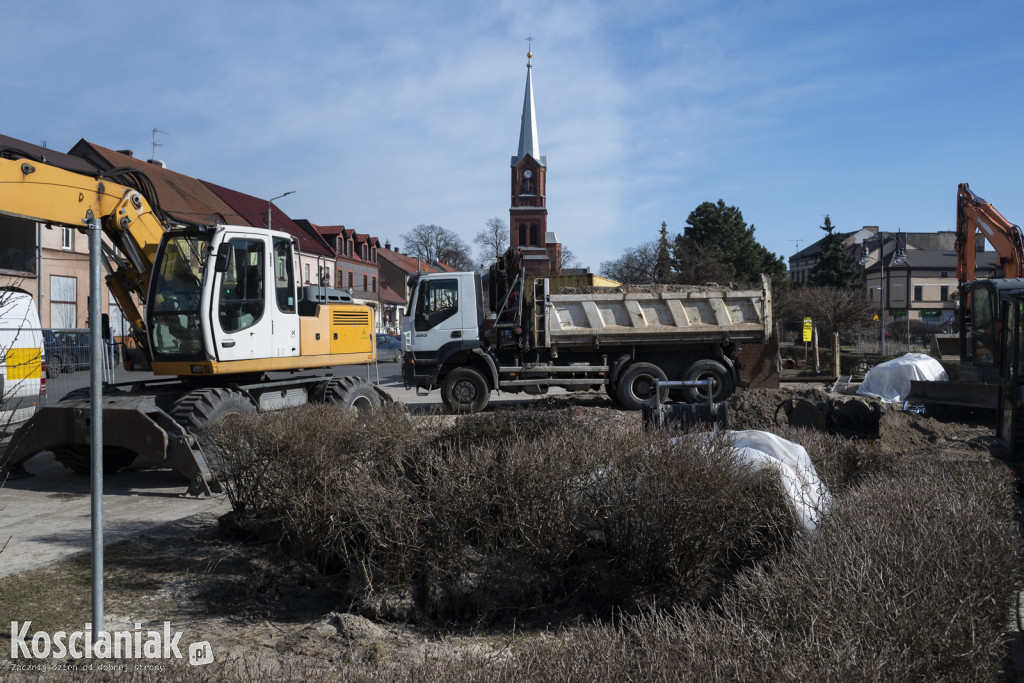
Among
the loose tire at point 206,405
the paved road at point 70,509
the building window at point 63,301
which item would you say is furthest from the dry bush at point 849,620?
the building window at point 63,301

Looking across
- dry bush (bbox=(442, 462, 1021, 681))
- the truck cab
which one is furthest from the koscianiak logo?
the truck cab

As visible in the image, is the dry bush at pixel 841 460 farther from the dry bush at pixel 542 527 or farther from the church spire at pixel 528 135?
the church spire at pixel 528 135

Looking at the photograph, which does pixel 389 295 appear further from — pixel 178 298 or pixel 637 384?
pixel 178 298

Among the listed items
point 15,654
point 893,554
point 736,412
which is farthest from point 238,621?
point 736,412

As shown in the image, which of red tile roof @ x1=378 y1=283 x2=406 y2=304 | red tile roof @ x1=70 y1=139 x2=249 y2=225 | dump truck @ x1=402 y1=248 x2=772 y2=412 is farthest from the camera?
red tile roof @ x1=378 y1=283 x2=406 y2=304

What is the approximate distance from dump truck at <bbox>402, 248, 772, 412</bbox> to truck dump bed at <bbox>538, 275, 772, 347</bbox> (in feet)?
0.07

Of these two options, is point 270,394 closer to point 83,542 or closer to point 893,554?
point 83,542

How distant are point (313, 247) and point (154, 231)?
49.8 metres

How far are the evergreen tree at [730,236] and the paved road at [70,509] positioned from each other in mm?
53410

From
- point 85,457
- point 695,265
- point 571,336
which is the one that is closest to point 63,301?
point 571,336

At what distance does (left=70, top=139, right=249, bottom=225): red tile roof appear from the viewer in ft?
130

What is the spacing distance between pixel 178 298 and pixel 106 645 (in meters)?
6.05

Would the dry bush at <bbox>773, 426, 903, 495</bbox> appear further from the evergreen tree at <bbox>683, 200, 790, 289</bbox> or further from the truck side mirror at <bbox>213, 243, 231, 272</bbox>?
the evergreen tree at <bbox>683, 200, 790, 289</bbox>

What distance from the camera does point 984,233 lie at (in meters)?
18.4
